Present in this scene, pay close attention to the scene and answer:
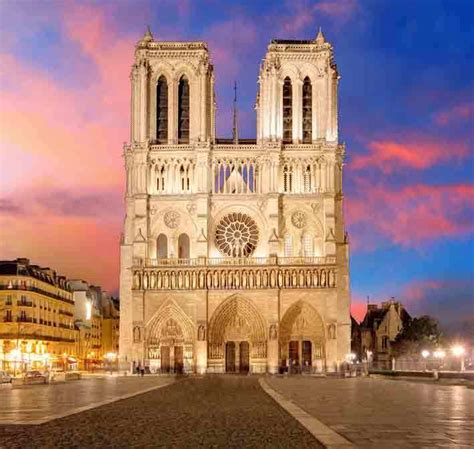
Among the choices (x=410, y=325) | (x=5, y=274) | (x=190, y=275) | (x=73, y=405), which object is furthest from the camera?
(x=410, y=325)

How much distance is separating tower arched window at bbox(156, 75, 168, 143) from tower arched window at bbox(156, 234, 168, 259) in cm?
868

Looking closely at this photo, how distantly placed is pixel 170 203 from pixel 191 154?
4.47 meters

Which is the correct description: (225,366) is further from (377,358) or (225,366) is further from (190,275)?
(377,358)

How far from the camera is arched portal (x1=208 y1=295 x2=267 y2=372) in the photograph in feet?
247

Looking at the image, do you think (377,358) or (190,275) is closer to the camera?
(190,275)

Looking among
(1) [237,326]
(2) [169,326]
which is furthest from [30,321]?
(1) [237,326]

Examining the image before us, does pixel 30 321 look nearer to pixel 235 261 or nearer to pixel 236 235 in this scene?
pixel 235 261

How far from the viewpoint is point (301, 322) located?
76.1 m

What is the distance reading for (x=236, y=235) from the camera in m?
77.9

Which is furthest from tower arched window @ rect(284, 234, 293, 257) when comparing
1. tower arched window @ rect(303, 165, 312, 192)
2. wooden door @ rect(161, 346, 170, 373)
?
wooden door @ rect(161, 346, 170, 373)

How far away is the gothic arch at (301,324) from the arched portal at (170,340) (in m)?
7.63

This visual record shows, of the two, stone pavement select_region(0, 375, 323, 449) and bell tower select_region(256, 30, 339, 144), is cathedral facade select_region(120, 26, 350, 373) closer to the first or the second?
bell tower select_region(256, 30, 339, 144)

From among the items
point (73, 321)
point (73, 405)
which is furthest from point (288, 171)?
point (73, 405)

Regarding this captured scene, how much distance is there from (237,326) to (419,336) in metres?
26.1
